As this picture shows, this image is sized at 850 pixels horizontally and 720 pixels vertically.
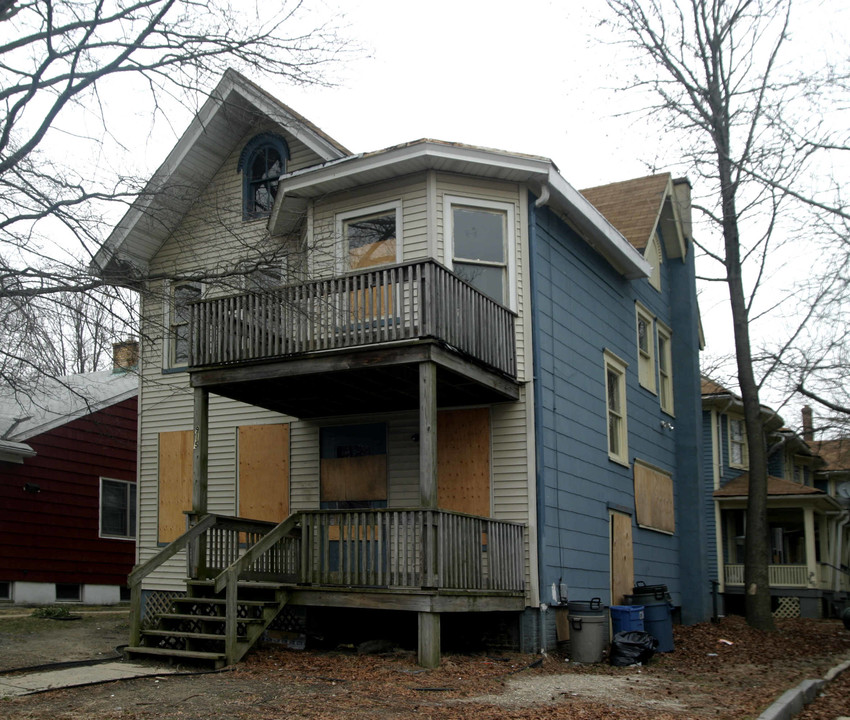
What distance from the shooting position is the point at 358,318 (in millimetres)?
11734

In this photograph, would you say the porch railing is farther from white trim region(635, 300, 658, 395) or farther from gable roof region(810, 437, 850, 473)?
white trim region(635, 300, 658, 395)

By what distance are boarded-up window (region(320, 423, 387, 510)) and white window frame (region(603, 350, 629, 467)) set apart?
4400mm

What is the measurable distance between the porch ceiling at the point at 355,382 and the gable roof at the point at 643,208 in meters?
6.88

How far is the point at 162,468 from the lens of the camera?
648 inches

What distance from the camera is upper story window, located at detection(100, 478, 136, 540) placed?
813 inches

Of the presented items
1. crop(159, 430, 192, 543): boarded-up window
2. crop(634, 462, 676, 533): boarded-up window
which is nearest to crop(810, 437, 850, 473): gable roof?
crop(634, 462, 676, 533): boarded-up window

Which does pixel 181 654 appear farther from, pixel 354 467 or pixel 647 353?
pixel 647 353

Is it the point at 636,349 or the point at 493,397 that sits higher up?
the point at 636,349

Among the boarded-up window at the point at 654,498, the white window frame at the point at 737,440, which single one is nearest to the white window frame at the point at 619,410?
the boarded-up window at the point at 654,498

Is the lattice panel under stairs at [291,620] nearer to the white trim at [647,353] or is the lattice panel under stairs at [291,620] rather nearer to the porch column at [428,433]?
the porch column at [428,433]

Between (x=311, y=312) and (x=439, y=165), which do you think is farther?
(x=439, y=165)

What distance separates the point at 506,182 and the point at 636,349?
5977 mm

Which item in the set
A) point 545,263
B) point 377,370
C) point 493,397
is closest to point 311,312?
point 377,370

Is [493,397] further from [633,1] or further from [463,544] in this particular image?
[633,1]
